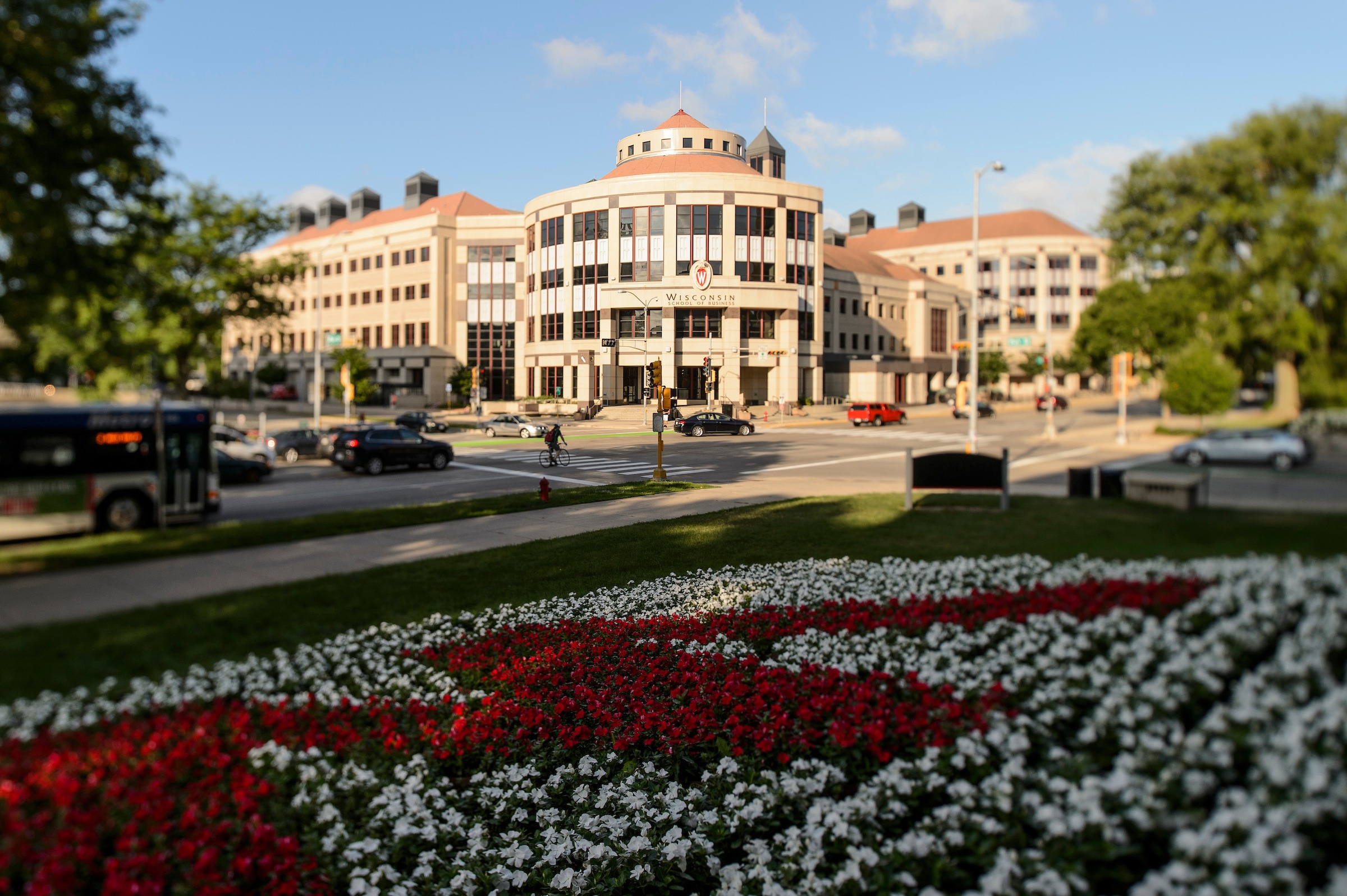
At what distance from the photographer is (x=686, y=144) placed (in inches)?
2763

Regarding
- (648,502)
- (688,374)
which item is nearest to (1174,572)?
(648,502)

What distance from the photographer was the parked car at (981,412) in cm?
738

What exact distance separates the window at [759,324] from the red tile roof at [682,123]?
17331mm

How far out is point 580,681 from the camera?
6020mm

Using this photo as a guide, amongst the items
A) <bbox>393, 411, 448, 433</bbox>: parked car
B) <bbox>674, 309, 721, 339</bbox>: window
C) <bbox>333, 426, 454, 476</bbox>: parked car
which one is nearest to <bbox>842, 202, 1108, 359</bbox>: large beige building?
<bbox>333, 426, 454, 476</bbox>: parked car

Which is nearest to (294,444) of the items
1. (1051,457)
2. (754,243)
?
(1051,457)

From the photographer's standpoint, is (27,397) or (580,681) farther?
(580,681)

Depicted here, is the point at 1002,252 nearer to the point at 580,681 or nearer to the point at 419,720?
the point at 580,681

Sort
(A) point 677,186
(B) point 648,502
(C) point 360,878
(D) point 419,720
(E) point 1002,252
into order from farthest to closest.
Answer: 1. (A) point 677,186
2. (B) point 648,502
3. (E) point 1002,252
4. (D) point 419,720
5. (C) point 360,878

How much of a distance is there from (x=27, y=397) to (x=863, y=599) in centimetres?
478

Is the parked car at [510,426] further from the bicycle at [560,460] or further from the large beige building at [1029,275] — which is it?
the large beige building at [1029,275]

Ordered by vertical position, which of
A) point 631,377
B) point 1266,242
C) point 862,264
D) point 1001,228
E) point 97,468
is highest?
point 862,264

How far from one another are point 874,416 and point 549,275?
37198 mm

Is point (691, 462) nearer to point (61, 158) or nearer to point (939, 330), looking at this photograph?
point (61, 158)
